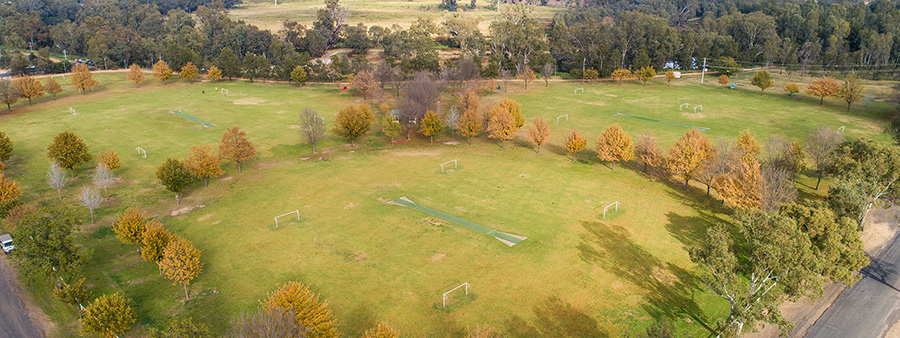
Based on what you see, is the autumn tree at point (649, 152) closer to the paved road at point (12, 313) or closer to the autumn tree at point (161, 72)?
the paved road at point (12, 313)

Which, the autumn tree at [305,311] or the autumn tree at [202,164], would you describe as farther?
the autumn tree at [202,164]

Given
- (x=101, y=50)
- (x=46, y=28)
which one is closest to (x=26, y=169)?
(x=101, y=50)

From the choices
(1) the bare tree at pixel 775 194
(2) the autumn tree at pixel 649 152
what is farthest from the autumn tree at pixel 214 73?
(1) the bare tree at pixel 775 194

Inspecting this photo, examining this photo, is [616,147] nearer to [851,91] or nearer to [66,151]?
[851,91]

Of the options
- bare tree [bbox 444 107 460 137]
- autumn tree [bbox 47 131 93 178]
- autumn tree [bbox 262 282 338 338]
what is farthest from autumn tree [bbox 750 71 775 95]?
autumn tree [bbox 47 131 93 178]

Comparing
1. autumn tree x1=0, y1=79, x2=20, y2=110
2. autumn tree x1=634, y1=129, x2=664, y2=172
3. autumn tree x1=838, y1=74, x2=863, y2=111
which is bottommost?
autumn tree x1=634, y1=129, x2=664, y2=172

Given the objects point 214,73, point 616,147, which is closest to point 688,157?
point 616,147

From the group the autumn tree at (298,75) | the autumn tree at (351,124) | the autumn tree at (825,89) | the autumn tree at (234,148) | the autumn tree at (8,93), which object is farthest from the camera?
the autumn tree at (298,75)

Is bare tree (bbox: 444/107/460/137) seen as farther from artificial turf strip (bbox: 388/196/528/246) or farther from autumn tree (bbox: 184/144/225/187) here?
autumn tree (bbox: 184/144/225/187)
